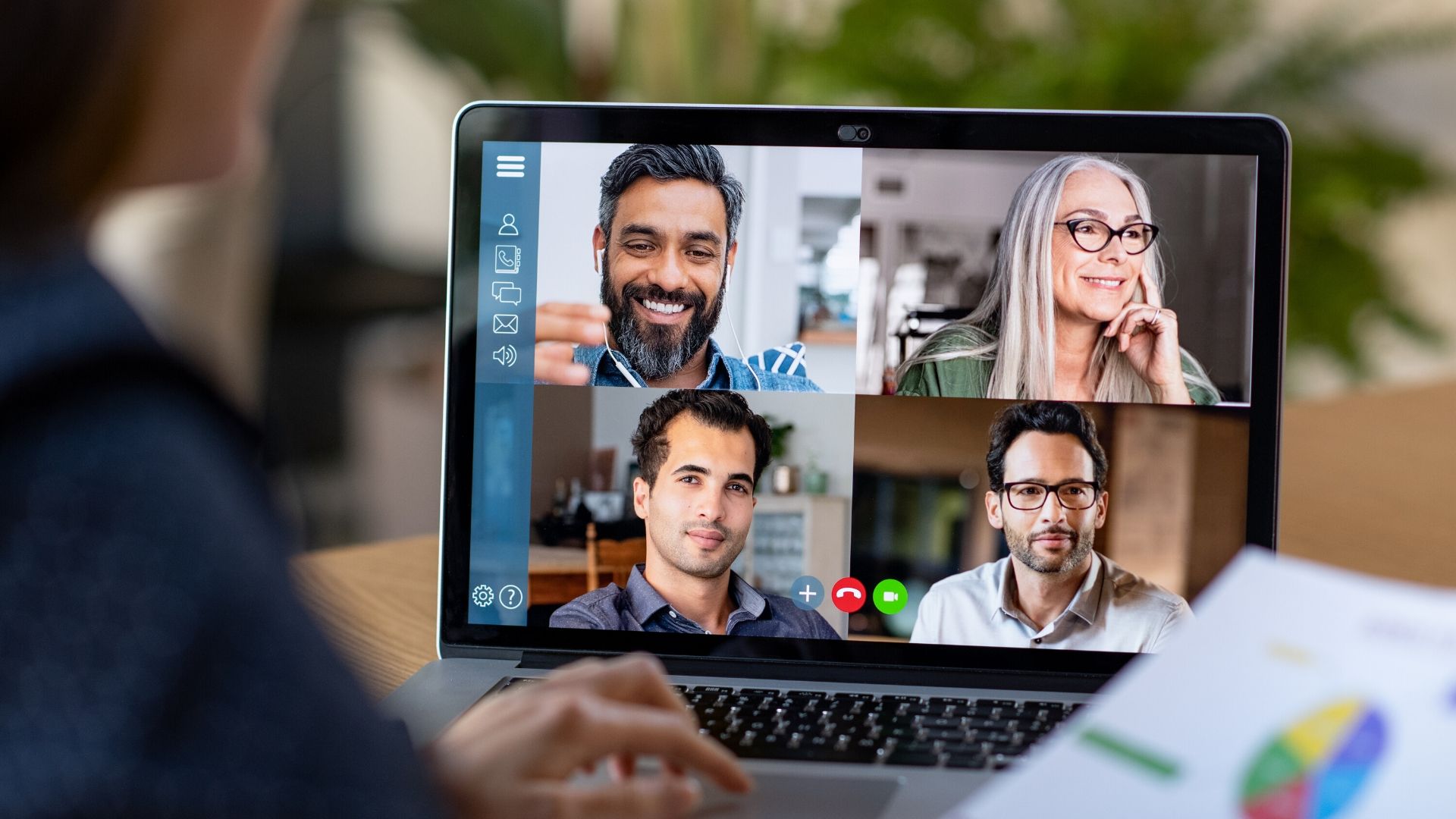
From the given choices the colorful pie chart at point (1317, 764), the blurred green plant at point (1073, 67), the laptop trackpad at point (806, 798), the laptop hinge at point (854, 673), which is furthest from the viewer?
the blurred green plant at point (1073, 67)

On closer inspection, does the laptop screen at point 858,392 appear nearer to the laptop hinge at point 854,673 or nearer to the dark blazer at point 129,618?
the laptop hinge at point 854,673

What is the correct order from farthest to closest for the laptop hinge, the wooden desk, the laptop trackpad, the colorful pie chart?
the wooden desk, the laptop hinge, the laptop trackpad, the colorful pie chart

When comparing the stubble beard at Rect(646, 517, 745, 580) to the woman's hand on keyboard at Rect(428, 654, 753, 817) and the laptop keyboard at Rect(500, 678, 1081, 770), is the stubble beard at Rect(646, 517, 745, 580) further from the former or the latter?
the woman's hand on keyboard at Rect(428, 654, 753, 817)

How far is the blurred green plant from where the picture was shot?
2611 millimetres

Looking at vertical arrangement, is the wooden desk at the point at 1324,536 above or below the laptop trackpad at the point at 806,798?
above

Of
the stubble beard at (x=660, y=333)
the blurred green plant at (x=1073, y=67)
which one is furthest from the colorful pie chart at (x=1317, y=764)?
the blurred green plant at (x=1073, y=67)

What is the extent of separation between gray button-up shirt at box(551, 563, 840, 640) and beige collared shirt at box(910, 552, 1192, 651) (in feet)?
0.25

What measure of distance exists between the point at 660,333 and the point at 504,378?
4.0 inches

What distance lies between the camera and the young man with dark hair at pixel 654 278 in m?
0.73

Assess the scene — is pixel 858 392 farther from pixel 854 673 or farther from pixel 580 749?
pixel 580 749

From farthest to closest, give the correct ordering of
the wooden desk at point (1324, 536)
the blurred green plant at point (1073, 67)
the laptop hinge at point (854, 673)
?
the blurred green plant at point (1073, 67) < the wooden desk at point (1324, 536) < the laptop hinge at point (854, 673)

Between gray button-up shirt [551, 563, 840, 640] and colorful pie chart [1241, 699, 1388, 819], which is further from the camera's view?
gray button-up shirt [551, 563, 840, 640]

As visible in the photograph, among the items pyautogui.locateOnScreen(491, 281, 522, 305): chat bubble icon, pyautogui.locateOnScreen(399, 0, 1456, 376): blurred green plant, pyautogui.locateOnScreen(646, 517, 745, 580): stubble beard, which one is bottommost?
pyautogui.locateOnScreen(646, 517, 745, 580): stubble beard

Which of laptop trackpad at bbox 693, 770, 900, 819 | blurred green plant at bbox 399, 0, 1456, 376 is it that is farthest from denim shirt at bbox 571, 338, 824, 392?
blurred green plant at bbox 399, 0, 1456, 376
